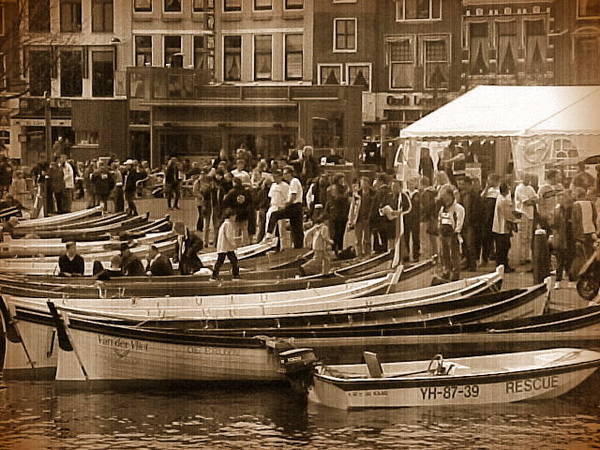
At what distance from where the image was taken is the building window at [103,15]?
15.3 ft

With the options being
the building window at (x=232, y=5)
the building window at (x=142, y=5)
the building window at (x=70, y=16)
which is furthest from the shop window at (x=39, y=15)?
the building window at (x=232, y=5)

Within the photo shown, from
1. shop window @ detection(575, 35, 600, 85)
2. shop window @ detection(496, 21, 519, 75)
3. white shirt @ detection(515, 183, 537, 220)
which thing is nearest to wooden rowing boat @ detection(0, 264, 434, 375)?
white shirt @ detection(515, 183, 537, 220)

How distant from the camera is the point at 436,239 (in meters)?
4.72

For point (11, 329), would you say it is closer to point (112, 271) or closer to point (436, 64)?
point (112, 271)

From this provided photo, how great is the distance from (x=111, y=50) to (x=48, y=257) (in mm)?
694

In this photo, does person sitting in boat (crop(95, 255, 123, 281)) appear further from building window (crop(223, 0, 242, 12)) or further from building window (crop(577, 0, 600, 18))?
building window (crop(577, 0, 600, 18))

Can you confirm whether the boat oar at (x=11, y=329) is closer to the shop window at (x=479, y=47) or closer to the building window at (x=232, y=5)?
the building window at (x=232, y=5)

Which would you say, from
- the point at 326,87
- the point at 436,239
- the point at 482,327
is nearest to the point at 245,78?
the point at 326,87

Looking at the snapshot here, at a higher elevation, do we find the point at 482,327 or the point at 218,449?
the point at 482,327

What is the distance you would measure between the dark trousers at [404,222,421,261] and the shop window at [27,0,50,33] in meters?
1.31

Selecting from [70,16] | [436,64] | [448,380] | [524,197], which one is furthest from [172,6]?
[448,380]

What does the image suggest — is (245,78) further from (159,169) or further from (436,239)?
(436,239)

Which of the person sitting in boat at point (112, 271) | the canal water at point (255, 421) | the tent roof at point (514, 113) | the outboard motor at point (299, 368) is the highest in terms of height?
the tent roof at point (514, 113)

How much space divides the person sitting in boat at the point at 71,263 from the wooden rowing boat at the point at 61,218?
80mm
